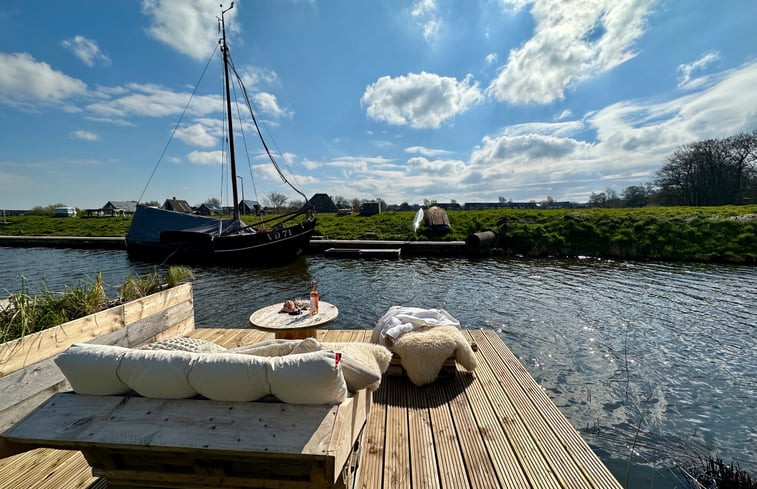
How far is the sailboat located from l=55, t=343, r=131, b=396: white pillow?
39.1 feet

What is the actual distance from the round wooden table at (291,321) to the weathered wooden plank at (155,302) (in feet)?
3.66

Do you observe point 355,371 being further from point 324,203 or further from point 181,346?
point 324,203

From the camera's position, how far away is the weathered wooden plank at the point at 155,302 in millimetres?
3314

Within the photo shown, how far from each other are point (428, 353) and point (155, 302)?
10.3 ft

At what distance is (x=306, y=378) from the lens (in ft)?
4.86

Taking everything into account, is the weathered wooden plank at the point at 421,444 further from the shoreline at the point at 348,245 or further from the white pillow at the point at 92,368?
the shoreline at the point at 348,245

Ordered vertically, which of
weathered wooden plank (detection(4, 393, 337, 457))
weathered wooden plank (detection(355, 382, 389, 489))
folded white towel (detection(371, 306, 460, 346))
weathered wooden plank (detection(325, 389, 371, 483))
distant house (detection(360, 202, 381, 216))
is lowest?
weathered wooden plank (detection(355, 382, 389, 489))

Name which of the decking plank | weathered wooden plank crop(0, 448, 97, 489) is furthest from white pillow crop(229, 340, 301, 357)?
the decking plank

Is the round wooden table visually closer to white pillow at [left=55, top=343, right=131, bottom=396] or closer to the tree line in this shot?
white pillow at [left=55, top=343, right=131, bottom=396]

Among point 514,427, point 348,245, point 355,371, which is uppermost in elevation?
point 355,371

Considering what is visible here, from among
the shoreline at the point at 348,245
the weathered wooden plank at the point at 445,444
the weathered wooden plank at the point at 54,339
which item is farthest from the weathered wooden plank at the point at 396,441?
the shoreline at the point at 348,245

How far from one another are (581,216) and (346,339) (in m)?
18.0

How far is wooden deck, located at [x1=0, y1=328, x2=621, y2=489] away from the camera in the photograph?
1.96m

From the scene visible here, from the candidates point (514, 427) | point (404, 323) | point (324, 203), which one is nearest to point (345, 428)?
point (514, 427)
